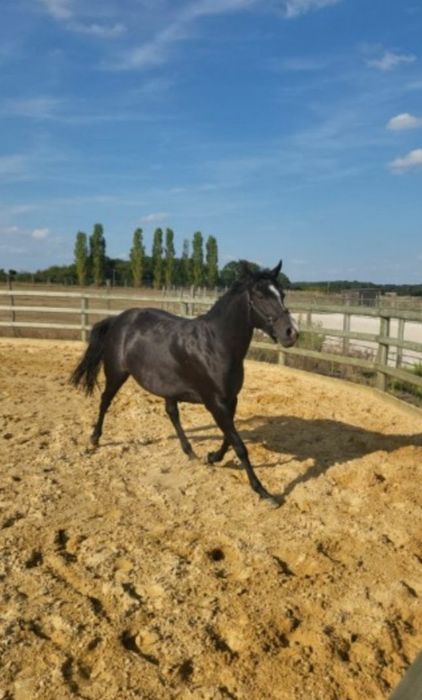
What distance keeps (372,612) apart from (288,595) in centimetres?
42

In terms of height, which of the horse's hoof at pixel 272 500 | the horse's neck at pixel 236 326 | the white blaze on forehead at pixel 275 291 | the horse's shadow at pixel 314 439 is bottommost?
the horse's shadow at pixel 314 439

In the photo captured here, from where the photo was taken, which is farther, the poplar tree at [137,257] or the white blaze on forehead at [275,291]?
the poplar tree at [137,257]

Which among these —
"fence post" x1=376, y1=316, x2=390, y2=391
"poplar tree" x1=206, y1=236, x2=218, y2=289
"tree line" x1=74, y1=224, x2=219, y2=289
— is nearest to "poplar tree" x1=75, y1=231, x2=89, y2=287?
"tree line" x1=74, y1=224, x2=219, y2=289

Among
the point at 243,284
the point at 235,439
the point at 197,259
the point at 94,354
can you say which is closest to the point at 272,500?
the point at 235,439

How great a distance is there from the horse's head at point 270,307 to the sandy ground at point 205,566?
127cm

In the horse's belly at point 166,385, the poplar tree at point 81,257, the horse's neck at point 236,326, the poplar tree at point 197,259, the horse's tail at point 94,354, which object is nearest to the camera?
the horse's neck at point 236,326

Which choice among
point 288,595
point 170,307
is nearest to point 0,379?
point 288,595

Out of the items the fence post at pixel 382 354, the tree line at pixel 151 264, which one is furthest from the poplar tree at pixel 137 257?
the fence post at pixel 382 354

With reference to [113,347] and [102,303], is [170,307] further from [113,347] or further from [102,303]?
[113,347]

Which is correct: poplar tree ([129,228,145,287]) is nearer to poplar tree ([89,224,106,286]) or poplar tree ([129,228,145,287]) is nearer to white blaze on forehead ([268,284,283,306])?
poplar tree ([89,224,106,286])

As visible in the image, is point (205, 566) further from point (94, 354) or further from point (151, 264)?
point (151, 264)

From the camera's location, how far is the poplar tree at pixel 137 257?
199 feet

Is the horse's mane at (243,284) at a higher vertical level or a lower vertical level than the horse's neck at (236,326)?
higher

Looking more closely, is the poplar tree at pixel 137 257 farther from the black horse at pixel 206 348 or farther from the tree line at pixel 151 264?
the black horse at pixel 206 348
